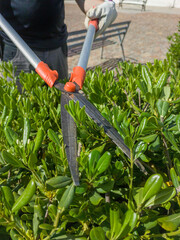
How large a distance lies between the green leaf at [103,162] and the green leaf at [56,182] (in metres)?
0.10

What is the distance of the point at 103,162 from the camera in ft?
2.18

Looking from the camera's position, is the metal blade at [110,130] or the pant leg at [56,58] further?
the pant leg at [56,58]

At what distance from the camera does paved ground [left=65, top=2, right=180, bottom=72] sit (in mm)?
7402

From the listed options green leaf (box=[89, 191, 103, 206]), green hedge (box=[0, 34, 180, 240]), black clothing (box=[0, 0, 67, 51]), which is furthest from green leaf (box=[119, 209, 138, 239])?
black clothing (box=[0, 0, 67, 51])

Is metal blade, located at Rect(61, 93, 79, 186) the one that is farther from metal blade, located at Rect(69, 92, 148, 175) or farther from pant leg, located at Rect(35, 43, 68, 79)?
pant leg, located at Rect(35, 43, 68, 79)

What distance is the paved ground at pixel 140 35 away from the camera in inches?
291

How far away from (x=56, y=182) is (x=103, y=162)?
0.15 meters

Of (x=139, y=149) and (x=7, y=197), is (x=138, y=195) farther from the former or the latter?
(x=7, y=197)

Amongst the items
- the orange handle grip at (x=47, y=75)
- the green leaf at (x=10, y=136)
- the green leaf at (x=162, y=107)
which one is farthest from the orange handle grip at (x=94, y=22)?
the green leaf at (x=10, y=136)

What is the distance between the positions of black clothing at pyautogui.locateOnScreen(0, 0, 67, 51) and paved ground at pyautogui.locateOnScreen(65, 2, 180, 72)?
4.41 m

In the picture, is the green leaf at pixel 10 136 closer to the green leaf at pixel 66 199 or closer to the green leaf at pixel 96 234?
the green leaf at pixel 66 199

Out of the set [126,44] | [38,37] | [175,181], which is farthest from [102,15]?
[126,44]

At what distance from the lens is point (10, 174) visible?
962 mm

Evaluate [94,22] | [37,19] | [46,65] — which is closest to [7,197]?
[46,65]
